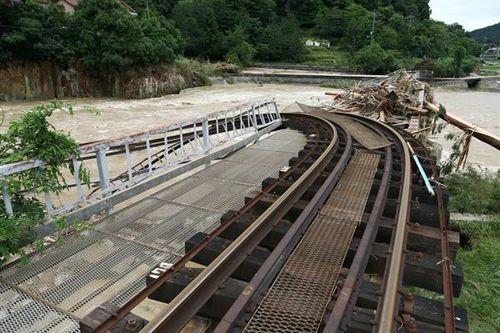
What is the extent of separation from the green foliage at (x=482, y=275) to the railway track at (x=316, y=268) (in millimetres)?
1156

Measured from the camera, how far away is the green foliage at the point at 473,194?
7.75 meters

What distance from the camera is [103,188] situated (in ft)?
17.5

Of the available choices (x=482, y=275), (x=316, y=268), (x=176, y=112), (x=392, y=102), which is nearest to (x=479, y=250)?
(x=482, y=275)

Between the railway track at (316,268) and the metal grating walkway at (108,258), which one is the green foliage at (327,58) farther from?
the railway track at (316,268)

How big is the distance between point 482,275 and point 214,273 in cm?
436

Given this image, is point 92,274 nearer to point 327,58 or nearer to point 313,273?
point 313,273

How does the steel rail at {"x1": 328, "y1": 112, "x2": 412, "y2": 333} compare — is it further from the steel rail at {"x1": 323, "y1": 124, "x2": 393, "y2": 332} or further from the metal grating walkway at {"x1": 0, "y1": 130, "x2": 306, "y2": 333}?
the metal grating walkway at {"x1": 0, "y1": 130, "x2": 306, "y2": 333}

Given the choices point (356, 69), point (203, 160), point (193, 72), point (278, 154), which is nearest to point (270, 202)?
point (203, 160)

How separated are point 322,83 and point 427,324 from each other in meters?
42.0

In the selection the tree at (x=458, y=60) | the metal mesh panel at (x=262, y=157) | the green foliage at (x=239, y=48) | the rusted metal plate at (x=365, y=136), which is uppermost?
the green foliage at (x=239, y=48)

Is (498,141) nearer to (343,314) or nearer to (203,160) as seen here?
(203,160)

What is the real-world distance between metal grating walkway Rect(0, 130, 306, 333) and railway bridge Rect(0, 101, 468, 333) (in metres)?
0.02

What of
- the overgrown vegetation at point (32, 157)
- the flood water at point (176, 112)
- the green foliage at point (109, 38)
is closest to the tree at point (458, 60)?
the flood water at point (176, 112)

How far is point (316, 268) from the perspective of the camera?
11.2 feet
